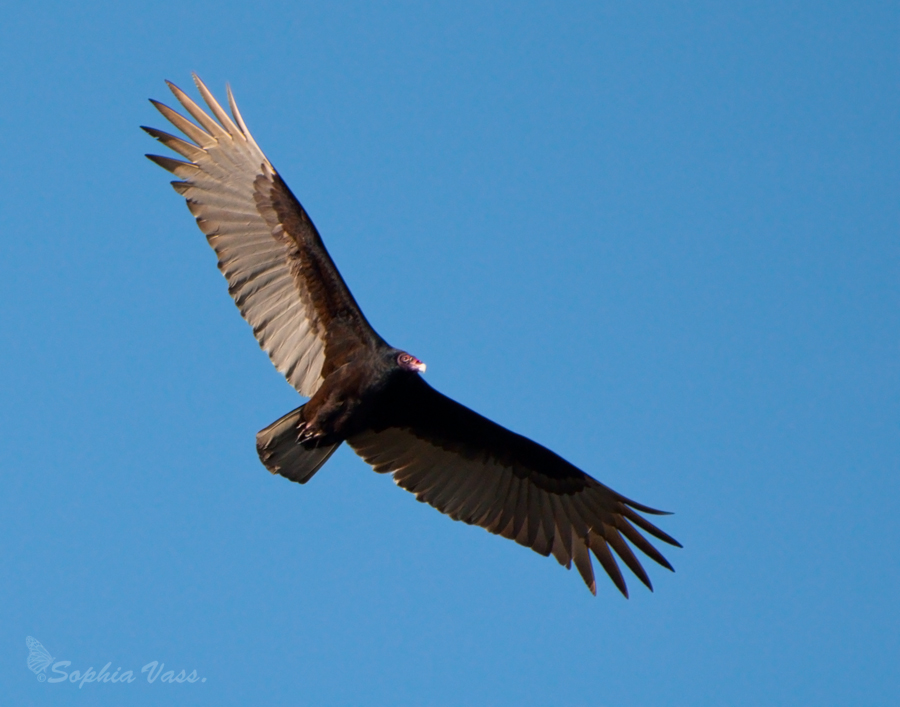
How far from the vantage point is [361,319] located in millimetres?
8367

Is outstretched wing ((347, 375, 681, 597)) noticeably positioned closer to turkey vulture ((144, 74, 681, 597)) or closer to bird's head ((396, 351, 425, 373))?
turkey vulture ((144, 74, 681, 597))

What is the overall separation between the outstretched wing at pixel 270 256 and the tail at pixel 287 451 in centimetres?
31

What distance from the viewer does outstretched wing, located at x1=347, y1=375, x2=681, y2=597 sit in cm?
882

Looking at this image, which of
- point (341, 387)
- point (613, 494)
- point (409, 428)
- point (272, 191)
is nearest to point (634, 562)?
point (613, 494)

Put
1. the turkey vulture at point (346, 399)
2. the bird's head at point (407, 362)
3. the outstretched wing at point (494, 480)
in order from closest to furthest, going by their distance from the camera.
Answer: the bird's head at point (407, 362) → the turkey vulture at point (346, 399) → the outstretched wing at point (494, 480)

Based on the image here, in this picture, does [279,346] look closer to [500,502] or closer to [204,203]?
[204,203]

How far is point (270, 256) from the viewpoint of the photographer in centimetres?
848

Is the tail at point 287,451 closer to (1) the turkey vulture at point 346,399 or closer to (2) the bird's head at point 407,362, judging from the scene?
(1) the turkey vulture at point 346,399

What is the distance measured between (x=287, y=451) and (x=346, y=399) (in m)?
0.60

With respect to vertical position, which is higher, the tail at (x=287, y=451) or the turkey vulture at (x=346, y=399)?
the turkey vulture at (x=346, y=399)

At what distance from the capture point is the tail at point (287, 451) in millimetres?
8320

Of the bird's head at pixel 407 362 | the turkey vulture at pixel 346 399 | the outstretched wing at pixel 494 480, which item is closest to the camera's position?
the bird's head at pixel 407 362

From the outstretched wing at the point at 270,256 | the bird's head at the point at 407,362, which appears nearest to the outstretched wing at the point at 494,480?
the bird's head at the point at 407,362

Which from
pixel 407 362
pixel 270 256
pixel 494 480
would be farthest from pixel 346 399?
pixel 494 480
